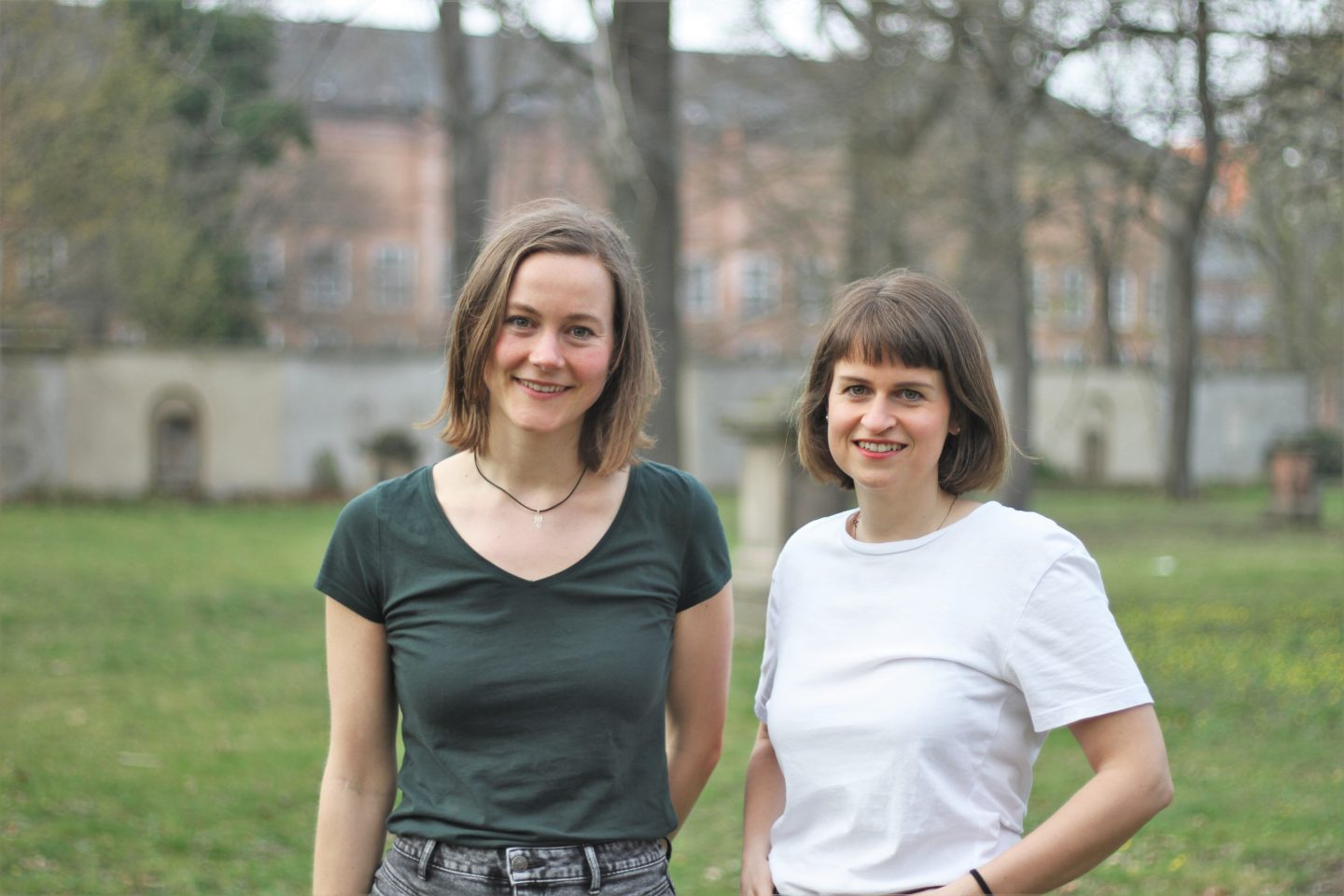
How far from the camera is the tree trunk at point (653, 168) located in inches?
428

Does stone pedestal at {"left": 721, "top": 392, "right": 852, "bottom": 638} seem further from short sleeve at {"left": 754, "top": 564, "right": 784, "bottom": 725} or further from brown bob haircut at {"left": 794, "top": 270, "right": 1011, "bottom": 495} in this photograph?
brown bob haircut at {"left": 794, "top": 270, "right": 1011, "bottom": 495}

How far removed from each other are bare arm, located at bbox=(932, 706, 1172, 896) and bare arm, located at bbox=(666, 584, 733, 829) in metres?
0.68

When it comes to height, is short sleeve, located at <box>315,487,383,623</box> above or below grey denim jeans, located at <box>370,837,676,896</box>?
above

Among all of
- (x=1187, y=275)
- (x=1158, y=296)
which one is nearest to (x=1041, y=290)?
(x=1158, y=296)

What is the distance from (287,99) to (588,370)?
32.8ft

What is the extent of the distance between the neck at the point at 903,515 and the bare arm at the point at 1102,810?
0.40 meters

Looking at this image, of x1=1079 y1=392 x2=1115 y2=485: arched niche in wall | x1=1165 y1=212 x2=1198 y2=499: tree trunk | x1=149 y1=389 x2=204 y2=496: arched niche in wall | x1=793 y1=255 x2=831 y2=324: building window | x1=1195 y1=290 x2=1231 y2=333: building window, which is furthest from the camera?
x1=1195 y1=290 x2=1231 y2=333: building window

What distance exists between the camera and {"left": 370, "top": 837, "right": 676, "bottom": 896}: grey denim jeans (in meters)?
2.34

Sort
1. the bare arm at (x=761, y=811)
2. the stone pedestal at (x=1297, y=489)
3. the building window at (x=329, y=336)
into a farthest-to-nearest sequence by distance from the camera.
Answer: the building window at (x=329, y=336)
the stone pedestal at (x=1297, y=489)
the bare arm at (x=761, y=811)

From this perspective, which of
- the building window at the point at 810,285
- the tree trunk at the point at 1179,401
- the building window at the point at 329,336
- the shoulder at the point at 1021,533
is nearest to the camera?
the shoulder at the point at 1021,533

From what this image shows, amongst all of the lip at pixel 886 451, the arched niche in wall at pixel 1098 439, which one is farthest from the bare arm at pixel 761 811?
the arched niche in wall at pixel 1098 439

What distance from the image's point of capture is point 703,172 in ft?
71.8

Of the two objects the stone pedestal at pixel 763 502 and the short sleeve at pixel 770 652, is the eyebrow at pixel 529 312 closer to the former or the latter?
the short sleeve at pixel 770 652

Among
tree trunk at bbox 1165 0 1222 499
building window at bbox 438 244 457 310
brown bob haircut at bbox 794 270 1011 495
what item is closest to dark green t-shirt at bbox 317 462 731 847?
brown bob haircut at bbox 794 270 1011 495
